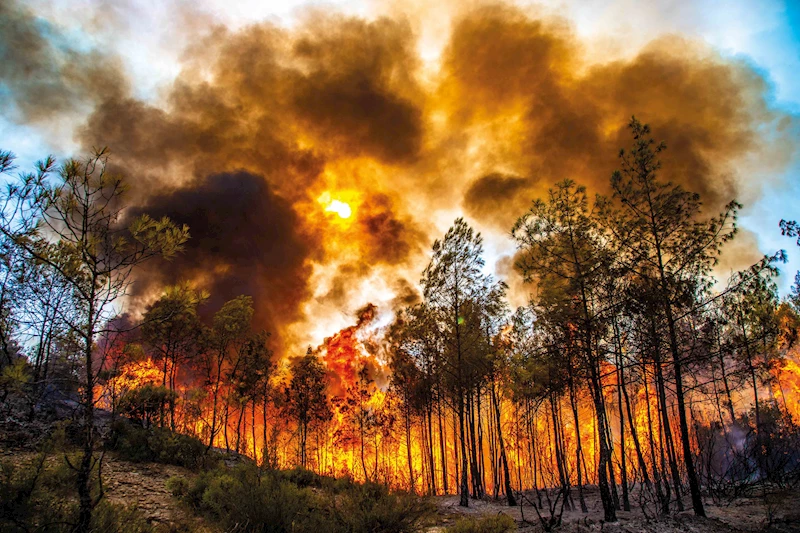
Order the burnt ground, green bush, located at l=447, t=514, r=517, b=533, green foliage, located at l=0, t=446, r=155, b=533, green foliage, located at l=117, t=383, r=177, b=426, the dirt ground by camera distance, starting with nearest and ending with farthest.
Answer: green foliage, located at l=0, t=446, r=155, b=533 → the burnt ground → green bush, located at l=447, t=514, r=517, b=533 → the dirt ground → green foliage, located at l=117, t=383, r=177, b=426

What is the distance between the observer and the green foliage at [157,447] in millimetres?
14969

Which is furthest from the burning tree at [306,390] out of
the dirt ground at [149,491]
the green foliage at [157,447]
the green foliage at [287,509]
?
Answer: the green foliage at [287,509]

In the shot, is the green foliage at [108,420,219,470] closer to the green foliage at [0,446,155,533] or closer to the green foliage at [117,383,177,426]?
the green foliage at [117,383,177,426]

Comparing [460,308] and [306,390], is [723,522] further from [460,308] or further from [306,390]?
[306,390]

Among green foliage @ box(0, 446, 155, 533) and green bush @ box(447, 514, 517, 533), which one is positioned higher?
green foliage @ box(0, 446, 155, 533)

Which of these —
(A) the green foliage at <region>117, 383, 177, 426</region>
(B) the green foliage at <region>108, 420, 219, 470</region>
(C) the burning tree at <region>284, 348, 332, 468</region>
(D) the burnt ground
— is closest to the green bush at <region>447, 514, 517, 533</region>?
(D) the burnt ground

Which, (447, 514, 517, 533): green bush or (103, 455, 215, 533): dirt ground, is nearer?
(447, 514, 517, 533): green bush

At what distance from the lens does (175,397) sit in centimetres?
2209

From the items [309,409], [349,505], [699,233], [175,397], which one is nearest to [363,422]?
[309,409]

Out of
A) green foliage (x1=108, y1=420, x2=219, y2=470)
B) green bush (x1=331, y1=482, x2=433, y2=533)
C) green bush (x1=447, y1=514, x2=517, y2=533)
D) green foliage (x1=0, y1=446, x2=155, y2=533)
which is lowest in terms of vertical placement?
green bush (x1=447, y1=514, x2=517, y2=533)

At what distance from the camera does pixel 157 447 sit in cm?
1550

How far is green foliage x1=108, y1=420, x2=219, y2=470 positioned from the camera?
15.0m

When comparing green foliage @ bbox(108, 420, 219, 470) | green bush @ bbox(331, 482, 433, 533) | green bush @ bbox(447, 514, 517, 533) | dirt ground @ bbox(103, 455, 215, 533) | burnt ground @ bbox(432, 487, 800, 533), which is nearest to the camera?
green bush @ bbox(331, 482, 433, 533)

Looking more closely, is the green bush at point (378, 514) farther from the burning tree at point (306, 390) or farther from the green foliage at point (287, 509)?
the burning tree at point (306, 390)
